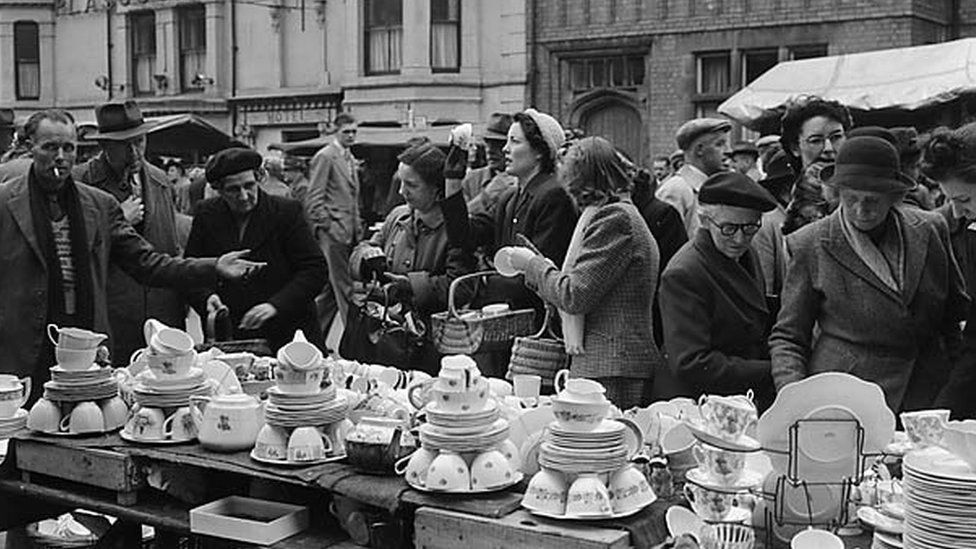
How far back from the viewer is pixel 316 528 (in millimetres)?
3617

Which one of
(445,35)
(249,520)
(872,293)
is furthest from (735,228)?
(445,35)

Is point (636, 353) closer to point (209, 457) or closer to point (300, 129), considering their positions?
point (209, 457)

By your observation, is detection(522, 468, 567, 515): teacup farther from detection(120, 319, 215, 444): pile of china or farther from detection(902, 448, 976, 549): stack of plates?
detection(120, 319, 215, 444): pile of china

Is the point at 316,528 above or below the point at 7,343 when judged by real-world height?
below

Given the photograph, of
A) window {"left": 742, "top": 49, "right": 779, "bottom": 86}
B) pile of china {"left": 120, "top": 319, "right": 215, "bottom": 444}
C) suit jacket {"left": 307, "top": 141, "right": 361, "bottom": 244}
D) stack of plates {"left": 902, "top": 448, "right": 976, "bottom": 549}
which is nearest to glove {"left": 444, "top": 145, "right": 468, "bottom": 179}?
pile of china {"left": 120, "top": 319, "right": 215, "bottom": 444}

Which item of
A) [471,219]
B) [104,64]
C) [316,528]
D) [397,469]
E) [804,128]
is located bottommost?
[316,528]

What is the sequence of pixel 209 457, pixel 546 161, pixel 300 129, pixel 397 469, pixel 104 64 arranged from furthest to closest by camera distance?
pixel 104 64 < pixel 300 129 < pixel 546 161 < pixel 209 457 < pixel 397 469

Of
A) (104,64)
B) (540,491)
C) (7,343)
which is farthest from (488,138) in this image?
(104,64)

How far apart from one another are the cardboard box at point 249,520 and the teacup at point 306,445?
17 centimetres

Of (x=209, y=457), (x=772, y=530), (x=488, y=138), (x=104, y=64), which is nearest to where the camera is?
(x=772, y=530)

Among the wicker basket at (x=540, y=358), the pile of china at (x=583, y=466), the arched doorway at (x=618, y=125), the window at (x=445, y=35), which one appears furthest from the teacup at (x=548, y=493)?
the window at (x=445, y=35)

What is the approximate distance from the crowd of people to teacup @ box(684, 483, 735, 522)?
39.0 inches

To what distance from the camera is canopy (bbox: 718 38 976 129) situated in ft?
36.1

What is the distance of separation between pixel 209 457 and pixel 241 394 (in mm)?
264
